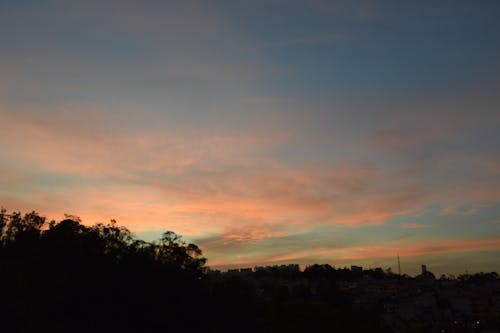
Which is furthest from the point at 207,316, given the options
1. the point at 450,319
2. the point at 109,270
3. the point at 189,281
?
the point at 450,319

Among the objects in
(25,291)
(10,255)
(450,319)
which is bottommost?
(450,319)

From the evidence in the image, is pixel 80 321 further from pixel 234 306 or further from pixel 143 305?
pixel 234 306

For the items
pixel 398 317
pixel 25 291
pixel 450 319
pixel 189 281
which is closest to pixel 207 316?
pixel 189 281

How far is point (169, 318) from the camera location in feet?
126

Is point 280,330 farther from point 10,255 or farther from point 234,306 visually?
point 10,255

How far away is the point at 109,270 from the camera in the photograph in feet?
123

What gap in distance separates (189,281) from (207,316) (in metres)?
3.52

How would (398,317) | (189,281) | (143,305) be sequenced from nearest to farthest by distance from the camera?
(143,305), (189,281), (398,317)

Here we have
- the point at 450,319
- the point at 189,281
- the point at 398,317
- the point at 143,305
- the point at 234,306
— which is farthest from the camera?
the point at 450,319

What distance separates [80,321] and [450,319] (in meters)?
122

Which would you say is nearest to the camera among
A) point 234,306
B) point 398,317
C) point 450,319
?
point 234,306

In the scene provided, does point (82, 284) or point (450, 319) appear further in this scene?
point (450, 319)

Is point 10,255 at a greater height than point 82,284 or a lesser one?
greater

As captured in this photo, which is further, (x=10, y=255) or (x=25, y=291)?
(x=10, y=255)
